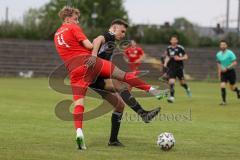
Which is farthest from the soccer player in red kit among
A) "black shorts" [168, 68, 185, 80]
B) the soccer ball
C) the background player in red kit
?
the background player in red kit

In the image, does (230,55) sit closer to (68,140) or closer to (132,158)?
(68,140)

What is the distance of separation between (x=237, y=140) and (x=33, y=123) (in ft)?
15.4

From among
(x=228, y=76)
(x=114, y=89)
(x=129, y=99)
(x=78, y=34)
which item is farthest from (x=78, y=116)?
(x=228, y=76)

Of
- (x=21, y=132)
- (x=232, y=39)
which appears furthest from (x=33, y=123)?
(x=232, y=39)

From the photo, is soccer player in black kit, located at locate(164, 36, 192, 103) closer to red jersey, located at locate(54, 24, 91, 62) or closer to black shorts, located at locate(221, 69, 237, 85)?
black shorts, located at locate(221, 69, 237, 85)

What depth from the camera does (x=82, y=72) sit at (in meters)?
10.4

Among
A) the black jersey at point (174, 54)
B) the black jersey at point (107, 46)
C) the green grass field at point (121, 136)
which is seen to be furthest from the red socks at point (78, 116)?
Result: the black jersey at point (174, 54)

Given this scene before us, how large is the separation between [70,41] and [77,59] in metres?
0.36

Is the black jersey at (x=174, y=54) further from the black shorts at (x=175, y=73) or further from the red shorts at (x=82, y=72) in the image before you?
the red shorts at (x=82, y=72)

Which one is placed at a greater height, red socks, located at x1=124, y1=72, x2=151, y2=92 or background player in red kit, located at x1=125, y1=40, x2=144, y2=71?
red socks, located at x1=124, y1=72, x2=151, y2=92

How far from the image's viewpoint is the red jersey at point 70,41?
10.1m

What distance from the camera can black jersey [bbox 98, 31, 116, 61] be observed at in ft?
34.7

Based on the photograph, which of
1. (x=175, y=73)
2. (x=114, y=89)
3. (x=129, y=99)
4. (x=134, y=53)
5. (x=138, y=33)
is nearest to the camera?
(x=114, y=89)

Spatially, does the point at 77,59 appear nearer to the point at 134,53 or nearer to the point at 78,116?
the point at 78,116
